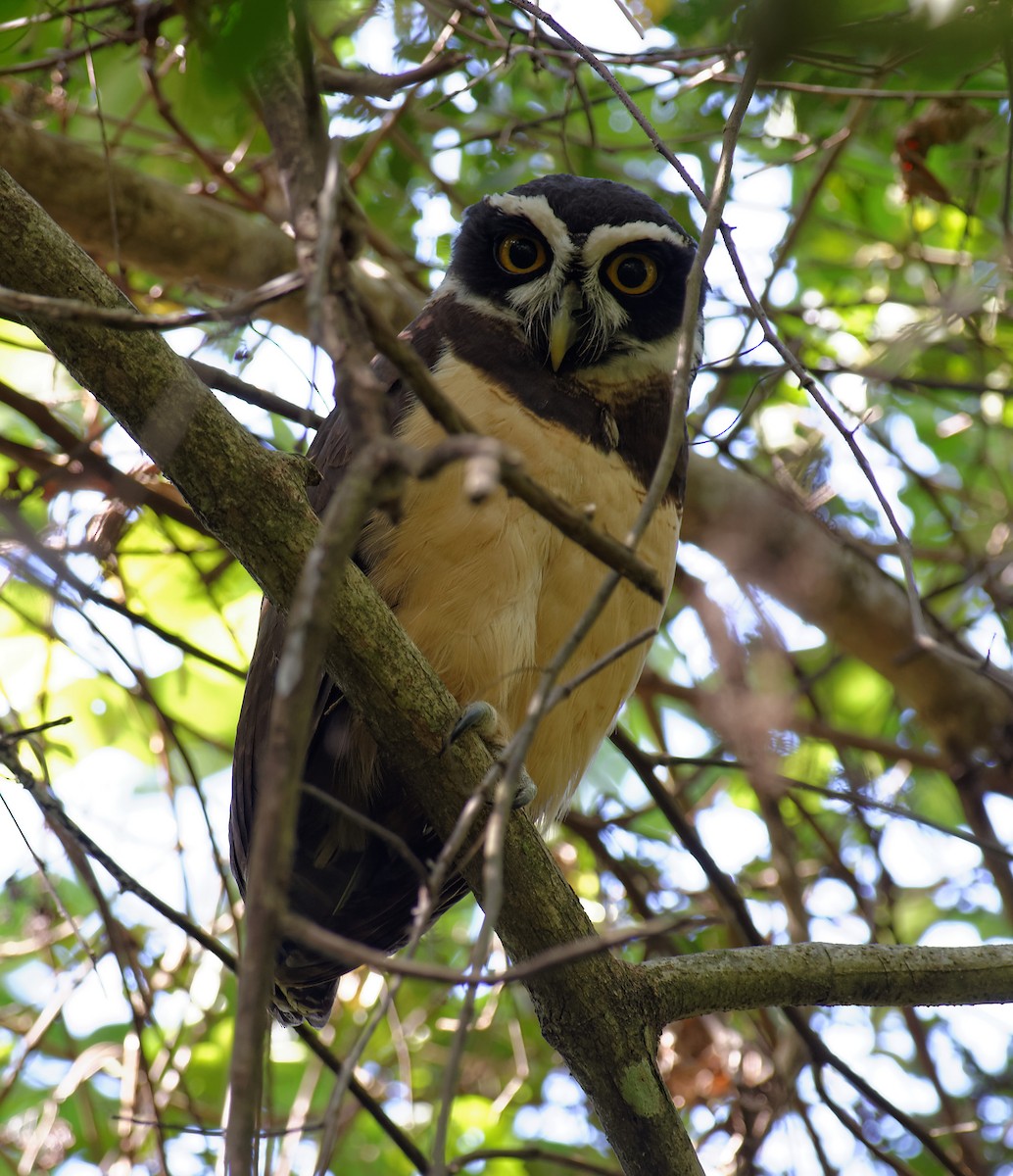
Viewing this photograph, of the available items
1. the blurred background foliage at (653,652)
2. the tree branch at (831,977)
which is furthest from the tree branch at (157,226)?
the tree branch at (831,977)

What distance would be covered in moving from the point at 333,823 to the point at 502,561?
881mm

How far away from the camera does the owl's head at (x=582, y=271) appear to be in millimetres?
3490

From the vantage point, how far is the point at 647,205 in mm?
3783

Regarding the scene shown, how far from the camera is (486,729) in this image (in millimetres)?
2660

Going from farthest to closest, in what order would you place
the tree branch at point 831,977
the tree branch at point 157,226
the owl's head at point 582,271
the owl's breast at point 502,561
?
1. the tree branch at point 157,226
2. the owl's head at point 582,271
3. the owl's breast at point 502,561
4. the tree branch at point 831,977

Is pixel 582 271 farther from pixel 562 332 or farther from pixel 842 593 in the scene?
pixel 842 593

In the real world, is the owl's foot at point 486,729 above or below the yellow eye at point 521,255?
below

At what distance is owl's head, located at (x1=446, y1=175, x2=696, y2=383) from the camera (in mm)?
3490

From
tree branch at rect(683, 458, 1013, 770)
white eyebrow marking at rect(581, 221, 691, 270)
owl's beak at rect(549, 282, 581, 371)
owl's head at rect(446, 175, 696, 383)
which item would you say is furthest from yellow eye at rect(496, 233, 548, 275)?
tree branch at rect(683, 458, 1013, 770)

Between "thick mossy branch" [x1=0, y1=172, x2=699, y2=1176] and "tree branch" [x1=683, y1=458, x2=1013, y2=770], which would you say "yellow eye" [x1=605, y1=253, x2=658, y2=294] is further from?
"thick mossy branch" [x1=0, y1=172, x2=699, y2=1176]

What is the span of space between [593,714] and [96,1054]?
225cm

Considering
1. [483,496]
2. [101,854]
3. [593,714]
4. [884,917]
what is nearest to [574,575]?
[593,714]

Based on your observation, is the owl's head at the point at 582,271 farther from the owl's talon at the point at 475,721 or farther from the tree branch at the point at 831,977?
the tree branch at the point at 831,977

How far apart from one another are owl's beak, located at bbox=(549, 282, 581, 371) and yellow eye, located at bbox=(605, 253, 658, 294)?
0.27 metres
